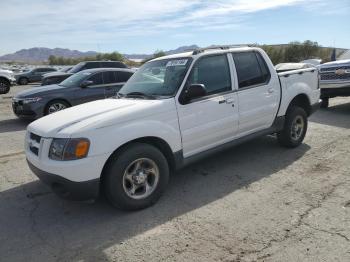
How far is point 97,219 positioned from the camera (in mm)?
4199

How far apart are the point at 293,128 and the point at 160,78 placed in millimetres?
2784

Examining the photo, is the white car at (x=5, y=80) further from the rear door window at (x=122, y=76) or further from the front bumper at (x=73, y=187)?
the front bumper at (x=73, y=187)

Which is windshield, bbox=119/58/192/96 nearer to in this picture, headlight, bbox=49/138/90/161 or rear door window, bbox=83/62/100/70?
headlight, bbox=49/138/90/161

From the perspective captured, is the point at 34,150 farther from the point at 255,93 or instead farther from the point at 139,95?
the point at 255,93

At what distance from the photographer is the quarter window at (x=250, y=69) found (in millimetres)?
5477

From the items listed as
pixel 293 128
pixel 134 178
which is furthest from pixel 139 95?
pixel 293 128

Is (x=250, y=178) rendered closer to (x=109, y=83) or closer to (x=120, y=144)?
(x=120, y=144)

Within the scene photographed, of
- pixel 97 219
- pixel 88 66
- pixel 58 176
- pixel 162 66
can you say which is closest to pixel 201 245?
pixel 97 219

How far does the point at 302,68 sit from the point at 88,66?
13.2 meters

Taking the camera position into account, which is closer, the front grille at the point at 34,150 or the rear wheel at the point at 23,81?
the front grille at the point at 34,150

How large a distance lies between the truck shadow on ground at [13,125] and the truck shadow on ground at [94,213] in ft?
15.7

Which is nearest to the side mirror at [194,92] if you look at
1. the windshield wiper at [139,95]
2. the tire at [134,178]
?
the windshield wiper at [139,95]

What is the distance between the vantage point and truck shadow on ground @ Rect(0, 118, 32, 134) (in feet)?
31.3

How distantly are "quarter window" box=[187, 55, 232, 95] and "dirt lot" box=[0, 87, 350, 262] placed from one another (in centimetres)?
132
